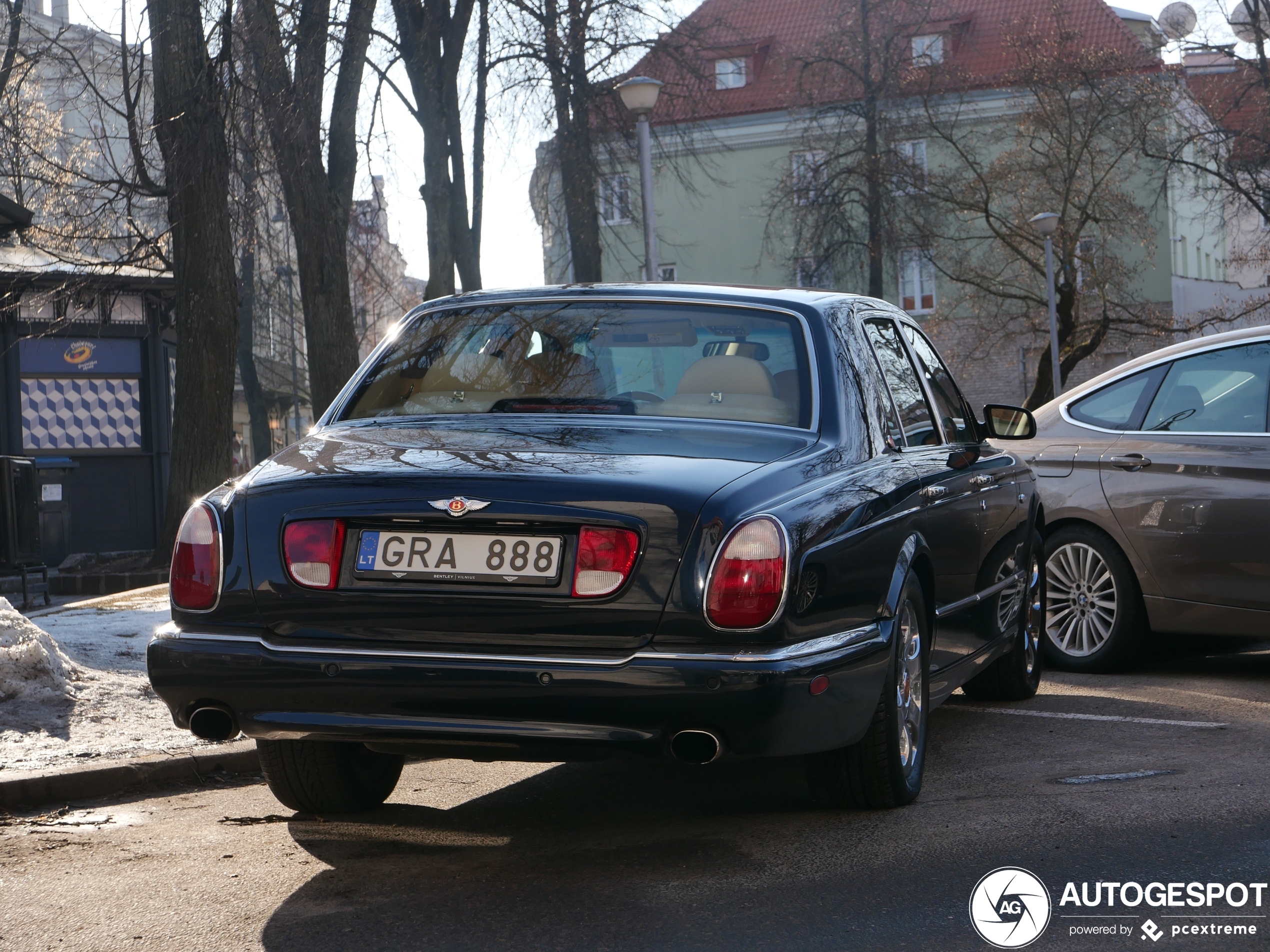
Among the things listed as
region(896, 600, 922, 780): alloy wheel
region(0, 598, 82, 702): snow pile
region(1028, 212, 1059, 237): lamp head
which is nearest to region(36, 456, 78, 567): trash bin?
region(0, 598, 82, 702): snow pile

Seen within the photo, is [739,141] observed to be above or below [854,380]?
above

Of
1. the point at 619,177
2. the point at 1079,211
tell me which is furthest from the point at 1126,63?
the point at 619,177

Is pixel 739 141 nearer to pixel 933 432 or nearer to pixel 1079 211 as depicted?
pixel 1079 211

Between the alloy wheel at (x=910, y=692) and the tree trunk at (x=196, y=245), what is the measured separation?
1020 cm

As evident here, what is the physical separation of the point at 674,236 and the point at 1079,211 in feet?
65.4

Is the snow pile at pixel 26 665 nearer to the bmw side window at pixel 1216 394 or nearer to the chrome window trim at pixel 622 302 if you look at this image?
the chrome window trim at pixel 622 302

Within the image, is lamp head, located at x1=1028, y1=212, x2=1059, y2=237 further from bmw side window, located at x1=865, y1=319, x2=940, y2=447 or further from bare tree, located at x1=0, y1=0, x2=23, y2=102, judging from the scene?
bmw side window, located at x1=865, y1=319, x2=940, y2=447

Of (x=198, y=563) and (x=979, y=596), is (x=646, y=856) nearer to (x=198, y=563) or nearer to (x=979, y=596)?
(x=198, y=563)

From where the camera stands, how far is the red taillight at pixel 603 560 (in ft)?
13.1

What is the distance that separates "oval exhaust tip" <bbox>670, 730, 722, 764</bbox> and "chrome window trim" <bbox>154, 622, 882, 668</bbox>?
0.19m

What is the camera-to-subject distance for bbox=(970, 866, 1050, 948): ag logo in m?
3.68

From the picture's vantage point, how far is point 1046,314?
118 feet

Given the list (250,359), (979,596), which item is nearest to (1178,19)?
(250,359)

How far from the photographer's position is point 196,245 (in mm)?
14609
